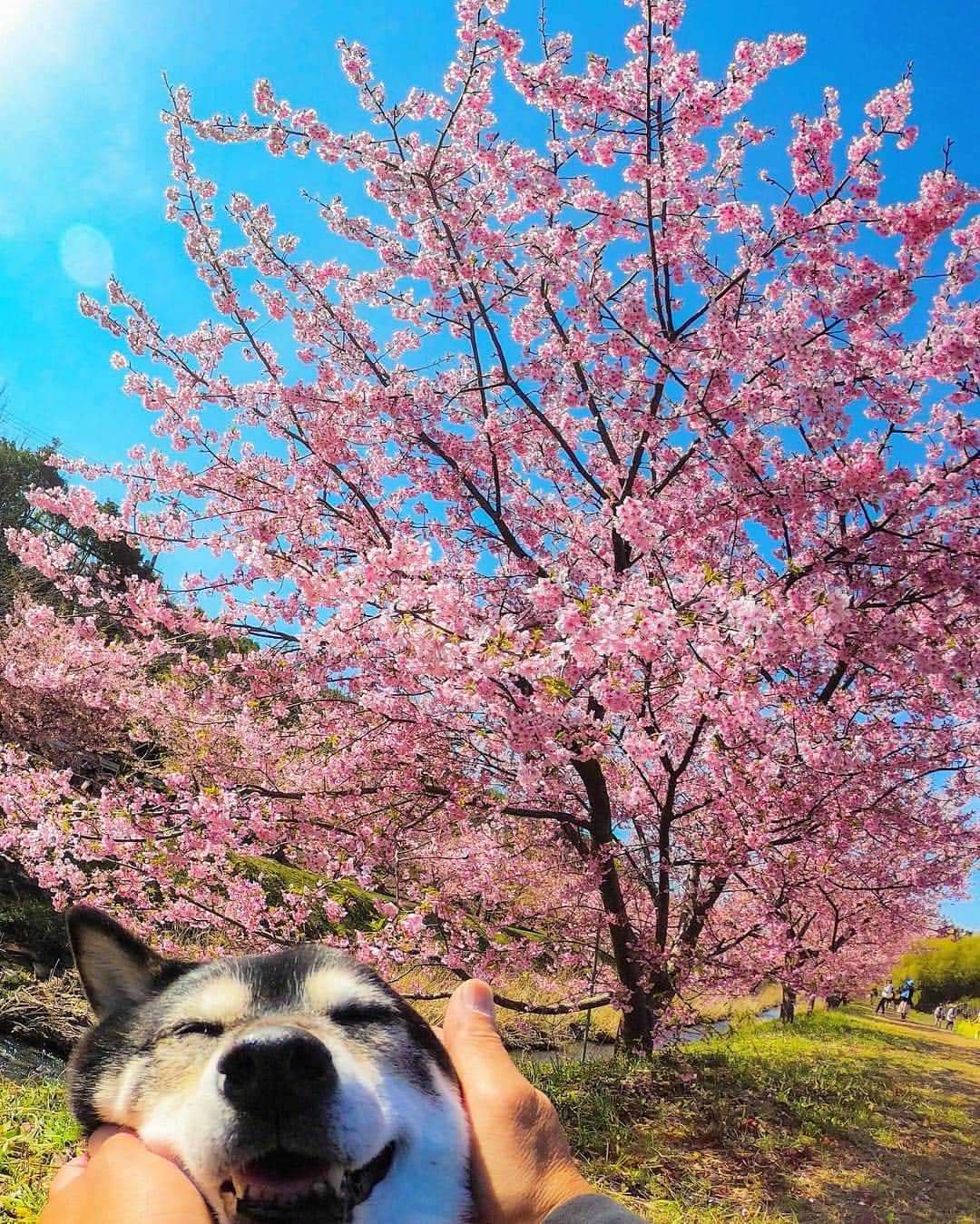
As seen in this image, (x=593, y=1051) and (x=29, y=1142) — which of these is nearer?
(x=29, y=1142)

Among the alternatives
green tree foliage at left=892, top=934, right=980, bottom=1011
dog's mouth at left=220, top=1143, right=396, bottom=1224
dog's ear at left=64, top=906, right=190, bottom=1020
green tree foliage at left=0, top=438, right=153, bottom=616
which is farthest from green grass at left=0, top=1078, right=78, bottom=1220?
green tree foliage at left=892, top=934, right=980, bottom=1011

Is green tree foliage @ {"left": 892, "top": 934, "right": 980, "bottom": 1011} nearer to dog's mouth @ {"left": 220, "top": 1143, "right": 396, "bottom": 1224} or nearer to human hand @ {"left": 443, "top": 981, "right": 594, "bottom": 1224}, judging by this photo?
human hand @ {"left": 443, "top": 981, "right": 594, "bottom": 1224}

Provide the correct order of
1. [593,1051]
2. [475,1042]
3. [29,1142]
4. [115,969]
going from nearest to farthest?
[115,969] → [475,1042] → [29,1142] → [593,1051]

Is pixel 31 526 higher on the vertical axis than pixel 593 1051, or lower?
A: higher

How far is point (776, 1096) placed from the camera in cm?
737

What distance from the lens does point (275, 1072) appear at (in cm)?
98

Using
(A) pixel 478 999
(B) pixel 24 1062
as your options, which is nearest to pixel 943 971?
(B) pixel 24 1062

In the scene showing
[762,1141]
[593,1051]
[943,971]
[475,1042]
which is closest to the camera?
[475,1042]

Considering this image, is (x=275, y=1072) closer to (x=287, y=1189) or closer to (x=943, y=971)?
(x=287, y=1189)

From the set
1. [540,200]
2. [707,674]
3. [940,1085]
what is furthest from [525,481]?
[940,1085]

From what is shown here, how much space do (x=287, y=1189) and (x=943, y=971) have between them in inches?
1665

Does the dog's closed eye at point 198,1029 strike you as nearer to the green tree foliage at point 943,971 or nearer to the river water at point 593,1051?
the river water at point 593,1051

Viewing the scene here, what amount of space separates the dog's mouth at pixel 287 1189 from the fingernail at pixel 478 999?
2.16ft

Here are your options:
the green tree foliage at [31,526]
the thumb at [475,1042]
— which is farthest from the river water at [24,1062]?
the green tree foliage at [31,526]
